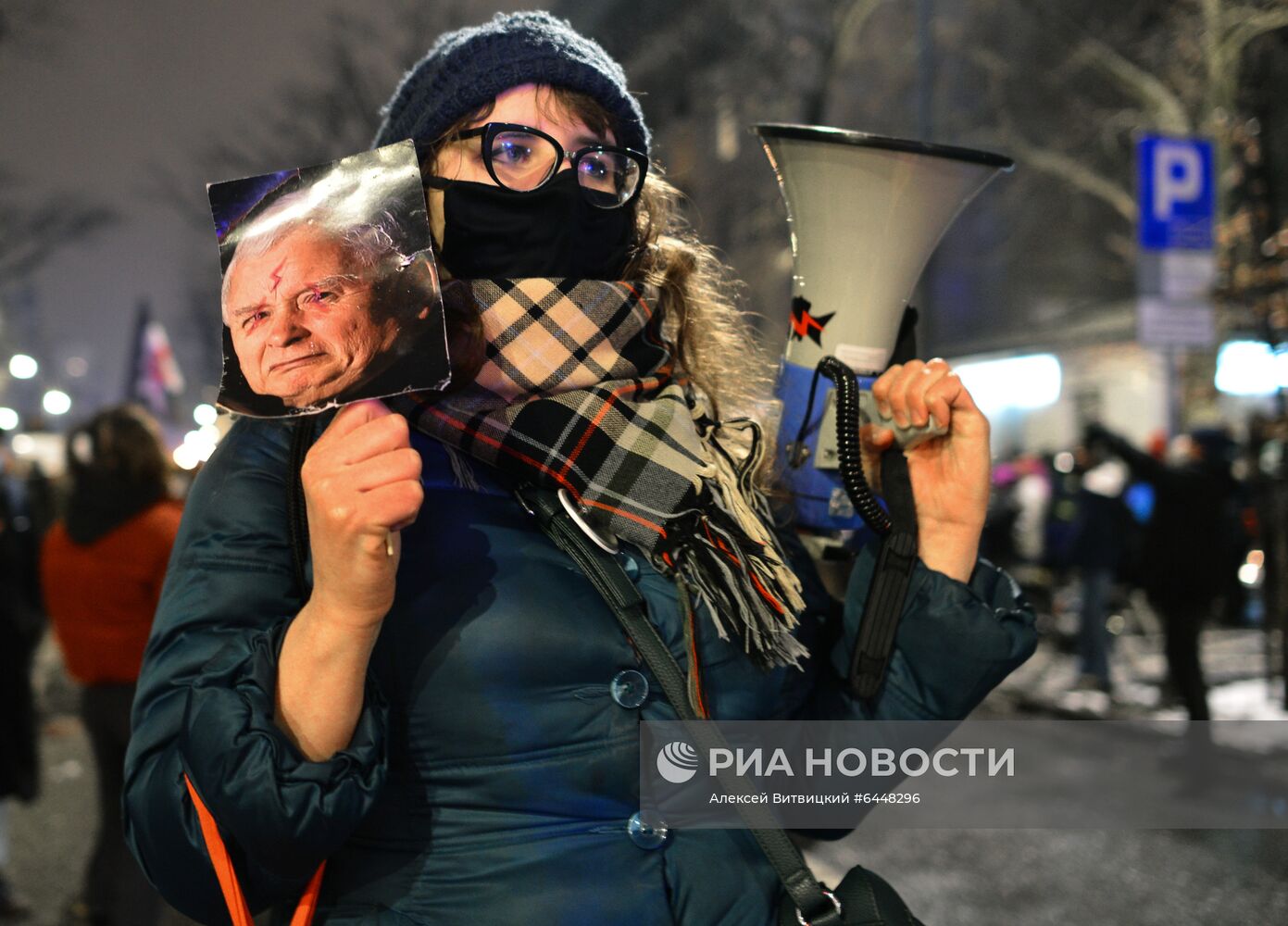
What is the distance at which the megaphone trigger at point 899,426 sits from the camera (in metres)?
1.83

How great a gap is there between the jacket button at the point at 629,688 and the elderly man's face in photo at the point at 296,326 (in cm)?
53

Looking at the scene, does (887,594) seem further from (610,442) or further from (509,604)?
(509,604)

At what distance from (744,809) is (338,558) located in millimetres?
642

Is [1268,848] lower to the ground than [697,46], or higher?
lower

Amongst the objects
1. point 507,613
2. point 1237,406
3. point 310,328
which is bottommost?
point 1237,406

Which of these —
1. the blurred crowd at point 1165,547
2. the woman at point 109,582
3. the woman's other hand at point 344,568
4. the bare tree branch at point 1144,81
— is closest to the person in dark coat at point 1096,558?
the blurred crowd at point 1165,547

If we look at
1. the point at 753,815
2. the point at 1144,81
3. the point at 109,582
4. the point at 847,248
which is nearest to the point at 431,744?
the point at 753,815

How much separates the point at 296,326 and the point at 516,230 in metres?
0.43

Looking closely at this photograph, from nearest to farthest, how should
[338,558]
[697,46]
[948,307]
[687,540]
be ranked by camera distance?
[338,558] → [687,540] → [697,46] → [948,307]

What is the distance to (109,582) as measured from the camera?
15.7 feet

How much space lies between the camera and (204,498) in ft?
5.05

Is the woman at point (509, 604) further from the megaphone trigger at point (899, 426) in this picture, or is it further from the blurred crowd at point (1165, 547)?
the blurred crowd at point (1165, 547)

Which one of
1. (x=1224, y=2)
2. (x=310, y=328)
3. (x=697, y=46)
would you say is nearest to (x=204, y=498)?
(x=310, y=328)

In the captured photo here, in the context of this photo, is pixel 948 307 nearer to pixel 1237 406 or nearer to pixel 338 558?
pixel 1237 406
